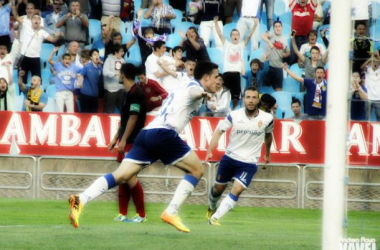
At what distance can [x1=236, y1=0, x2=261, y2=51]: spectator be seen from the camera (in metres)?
20.0

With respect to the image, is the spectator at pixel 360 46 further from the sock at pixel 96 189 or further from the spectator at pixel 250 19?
the spectator at pixel 250 19

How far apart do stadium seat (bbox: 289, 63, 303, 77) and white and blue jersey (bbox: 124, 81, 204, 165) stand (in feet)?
30.2

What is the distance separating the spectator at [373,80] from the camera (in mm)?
8978

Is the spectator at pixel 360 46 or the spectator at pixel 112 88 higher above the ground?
the spectator at pixel 360 46

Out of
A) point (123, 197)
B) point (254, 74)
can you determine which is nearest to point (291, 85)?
point (254, 74)

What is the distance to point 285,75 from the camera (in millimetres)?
19719

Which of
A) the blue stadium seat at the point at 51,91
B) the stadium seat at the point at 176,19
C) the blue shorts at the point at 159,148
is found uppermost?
the stadium seat at the point at 176,19

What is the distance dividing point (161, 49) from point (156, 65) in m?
0.35

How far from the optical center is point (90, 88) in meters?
19.4

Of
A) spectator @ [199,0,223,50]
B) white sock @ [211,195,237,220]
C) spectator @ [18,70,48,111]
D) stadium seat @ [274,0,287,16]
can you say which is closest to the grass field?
white sock @ [211,195,237,220]

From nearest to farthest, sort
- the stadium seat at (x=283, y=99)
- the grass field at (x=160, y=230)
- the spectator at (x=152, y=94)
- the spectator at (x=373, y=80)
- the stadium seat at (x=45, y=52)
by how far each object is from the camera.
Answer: the spectator at (x=373, y=80), the grass field at (x=160, y=230), the spectator at (x=152, y=94), the stadium seat at (x=283, y=99), the stadium seat at (x=45, y=52)

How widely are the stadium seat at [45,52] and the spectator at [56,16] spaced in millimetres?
288

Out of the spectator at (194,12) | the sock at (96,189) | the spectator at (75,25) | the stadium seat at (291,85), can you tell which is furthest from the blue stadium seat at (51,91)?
the sock at (96,189)

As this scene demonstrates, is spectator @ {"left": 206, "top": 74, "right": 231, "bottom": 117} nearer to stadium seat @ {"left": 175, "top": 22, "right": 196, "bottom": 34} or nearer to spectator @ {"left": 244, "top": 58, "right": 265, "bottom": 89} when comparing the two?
spectator @ {"left": 244, "top": 58, "right": 265, "bottom": 89}
